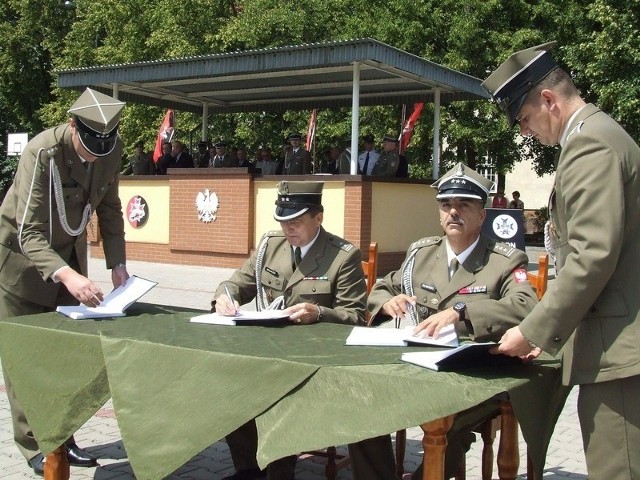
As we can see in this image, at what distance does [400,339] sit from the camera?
3.00m

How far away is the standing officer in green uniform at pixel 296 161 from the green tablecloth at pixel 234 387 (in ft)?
40.8

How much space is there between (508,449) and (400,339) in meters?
0.58

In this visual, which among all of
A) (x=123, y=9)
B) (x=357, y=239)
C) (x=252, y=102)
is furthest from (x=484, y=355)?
(x=123, y=9)

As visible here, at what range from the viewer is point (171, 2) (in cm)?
2350

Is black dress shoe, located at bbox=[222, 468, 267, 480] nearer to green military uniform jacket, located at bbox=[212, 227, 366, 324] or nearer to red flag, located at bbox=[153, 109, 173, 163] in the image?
green military uniform jacket, located at bbox=[212, 227, 366, 324]

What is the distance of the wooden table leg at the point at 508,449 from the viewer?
2.91 metres

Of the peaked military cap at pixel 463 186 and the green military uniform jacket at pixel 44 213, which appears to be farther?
the green military uniform jacket at pixel 44 213

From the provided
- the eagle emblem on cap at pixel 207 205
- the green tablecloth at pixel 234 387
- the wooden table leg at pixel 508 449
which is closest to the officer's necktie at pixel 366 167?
the eagle emblem on cap at pixel 207 205

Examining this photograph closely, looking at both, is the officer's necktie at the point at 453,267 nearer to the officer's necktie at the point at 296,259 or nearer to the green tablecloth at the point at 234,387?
the green tablecloth at the point at 234,387

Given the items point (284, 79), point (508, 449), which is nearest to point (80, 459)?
point (508, 449)

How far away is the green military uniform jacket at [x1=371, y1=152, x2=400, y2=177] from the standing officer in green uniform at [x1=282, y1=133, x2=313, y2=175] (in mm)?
1871

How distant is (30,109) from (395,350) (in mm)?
33851

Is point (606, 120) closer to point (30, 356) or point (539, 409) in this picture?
point (539, 409)

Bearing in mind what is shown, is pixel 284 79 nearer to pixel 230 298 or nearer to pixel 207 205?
pixel 207 205
